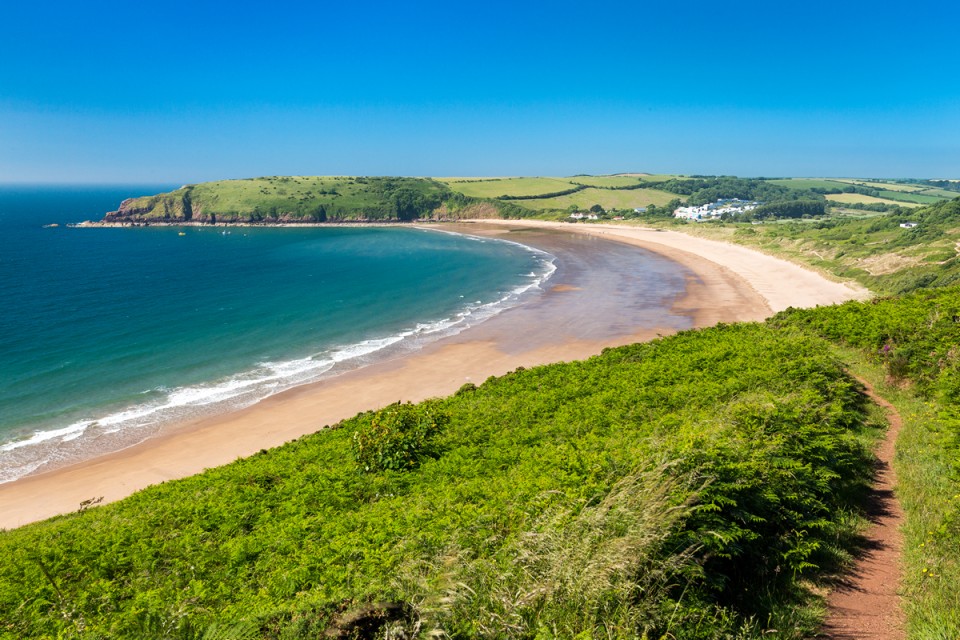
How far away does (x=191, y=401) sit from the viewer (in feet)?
102

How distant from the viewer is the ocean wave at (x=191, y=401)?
25.1 m

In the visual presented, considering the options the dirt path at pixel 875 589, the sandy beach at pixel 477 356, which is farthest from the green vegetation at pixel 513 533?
the sandy beach at pixel 477 356

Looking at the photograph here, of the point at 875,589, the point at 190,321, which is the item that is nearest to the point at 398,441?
the point at 875,589

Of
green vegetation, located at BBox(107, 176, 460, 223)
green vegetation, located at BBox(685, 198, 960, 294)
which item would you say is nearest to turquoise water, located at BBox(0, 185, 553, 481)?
green vegetation, located at BBox(685, 198, 960, 294)

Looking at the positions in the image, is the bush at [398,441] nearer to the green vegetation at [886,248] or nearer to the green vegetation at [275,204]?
the green vegetation at [886,248]

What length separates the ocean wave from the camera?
25.1 meters

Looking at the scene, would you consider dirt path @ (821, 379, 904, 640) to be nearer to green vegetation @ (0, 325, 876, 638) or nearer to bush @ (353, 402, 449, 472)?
green vegetation @ (0, 325, 876, 638)

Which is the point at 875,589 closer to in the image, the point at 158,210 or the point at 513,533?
the point at 513,533

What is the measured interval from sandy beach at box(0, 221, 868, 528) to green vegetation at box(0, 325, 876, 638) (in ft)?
31.1

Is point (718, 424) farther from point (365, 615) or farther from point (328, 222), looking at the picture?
point (328, 222)

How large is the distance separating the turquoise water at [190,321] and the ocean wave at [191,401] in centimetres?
10

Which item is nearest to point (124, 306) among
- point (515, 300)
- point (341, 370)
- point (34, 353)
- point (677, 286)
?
point (34, 353)

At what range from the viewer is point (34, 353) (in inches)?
1478

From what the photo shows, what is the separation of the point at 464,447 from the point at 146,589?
7.84 m
